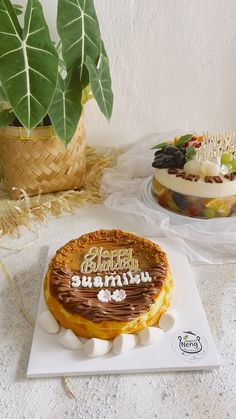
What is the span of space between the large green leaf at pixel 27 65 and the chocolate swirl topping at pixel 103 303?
320mm

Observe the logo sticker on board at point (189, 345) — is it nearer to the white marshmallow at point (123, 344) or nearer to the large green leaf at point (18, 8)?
the white marshmallow at point (123, 344)

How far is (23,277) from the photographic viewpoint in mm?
964

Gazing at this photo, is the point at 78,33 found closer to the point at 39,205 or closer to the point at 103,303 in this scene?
the point at 39,205

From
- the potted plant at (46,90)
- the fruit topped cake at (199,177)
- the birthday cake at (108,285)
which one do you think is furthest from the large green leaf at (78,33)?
the birthday cake at (108,285)

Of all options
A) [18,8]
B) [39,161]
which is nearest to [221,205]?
[39,161]

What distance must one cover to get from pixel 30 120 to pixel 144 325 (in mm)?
475

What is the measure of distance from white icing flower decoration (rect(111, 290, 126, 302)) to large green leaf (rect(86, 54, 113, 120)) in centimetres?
47

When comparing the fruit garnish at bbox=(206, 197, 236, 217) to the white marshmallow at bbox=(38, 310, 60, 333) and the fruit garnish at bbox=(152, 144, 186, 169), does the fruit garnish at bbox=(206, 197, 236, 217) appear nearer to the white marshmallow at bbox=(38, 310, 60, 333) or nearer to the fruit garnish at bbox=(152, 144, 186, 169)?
the fruit garnish at bbox=(152, 144, 186, 169)

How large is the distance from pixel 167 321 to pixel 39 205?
551 mm

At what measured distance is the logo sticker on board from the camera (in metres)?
0.75

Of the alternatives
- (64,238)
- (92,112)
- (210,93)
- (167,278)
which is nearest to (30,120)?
(64,238)

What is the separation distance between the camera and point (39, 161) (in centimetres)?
117

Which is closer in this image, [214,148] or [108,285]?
[108,285]

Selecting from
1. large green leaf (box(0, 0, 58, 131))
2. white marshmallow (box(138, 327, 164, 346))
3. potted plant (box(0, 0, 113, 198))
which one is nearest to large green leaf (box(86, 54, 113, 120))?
potted plant (box(0, 0, 113, 198))
